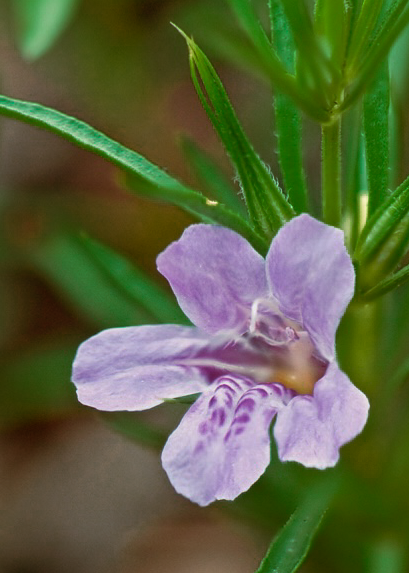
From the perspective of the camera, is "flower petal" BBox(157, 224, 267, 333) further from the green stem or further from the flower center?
the green stem

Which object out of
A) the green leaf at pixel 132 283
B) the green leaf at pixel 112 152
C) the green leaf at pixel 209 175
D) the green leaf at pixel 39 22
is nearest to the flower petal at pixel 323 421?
the green leaf at pixel 112 152

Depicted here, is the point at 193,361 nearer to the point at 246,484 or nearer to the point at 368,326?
the point at 246,484

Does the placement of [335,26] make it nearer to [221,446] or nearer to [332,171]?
[332,171]

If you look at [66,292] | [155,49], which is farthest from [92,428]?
[155,49]

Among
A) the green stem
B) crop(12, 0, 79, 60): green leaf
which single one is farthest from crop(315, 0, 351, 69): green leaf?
crop(12, 0, 79, 60): green leaf

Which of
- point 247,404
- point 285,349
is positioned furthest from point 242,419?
point 285,349

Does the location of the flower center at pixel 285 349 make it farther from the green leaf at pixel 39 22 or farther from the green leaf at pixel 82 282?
the green leaf at pixel 39 22
